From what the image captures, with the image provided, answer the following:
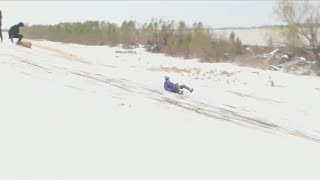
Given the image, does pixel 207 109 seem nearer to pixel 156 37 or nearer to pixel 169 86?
pixel 169 86

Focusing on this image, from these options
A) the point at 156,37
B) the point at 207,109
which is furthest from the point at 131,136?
the point at 156,37

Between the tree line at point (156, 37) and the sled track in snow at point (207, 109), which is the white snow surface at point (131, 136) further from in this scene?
the tree line at point (156, 37)

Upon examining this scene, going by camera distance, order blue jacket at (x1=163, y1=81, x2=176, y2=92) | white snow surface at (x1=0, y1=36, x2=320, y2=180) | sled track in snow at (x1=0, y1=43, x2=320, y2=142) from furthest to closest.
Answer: blue jacket at (x1=163, y1=81, x2=176, y2=92)
sled track in snow at (x1=0, y1=43, x2=320, y2=142)
white snow surface at (x1=0, y1=36, x2=320, y2=180)

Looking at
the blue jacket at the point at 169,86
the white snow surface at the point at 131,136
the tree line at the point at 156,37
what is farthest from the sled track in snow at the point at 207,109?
the tree line at the point at 156,37

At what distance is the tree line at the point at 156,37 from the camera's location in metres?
48.8

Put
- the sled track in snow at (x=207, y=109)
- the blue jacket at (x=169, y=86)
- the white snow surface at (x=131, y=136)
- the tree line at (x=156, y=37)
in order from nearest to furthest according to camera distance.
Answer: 1. the white snow surface at (x=131, y=136)
2. the sled track in snow at (x=207, y=109)
3. the blue jacket at (x=169, y=86)
4. the tree line at (x=156, y=37)

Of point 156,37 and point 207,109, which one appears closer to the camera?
point 207,109

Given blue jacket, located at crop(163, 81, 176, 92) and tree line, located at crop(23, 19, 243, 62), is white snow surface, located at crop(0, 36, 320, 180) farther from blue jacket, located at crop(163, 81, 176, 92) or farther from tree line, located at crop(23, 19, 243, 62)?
tree line, located at crop(23, 19, 243, 62)

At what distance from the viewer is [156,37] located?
60188mm

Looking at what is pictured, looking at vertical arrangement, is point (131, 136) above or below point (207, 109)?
above

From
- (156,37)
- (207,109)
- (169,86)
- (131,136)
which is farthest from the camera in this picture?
(156,37)

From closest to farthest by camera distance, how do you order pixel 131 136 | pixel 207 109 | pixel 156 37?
pixel 131 136, pixel 207 109, pixel 156 37

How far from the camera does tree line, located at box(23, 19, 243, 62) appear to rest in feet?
160

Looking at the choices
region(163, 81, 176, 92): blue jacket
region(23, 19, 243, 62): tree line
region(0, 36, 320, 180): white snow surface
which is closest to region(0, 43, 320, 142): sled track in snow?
region(0, 36, 320, 180): white snow surface
